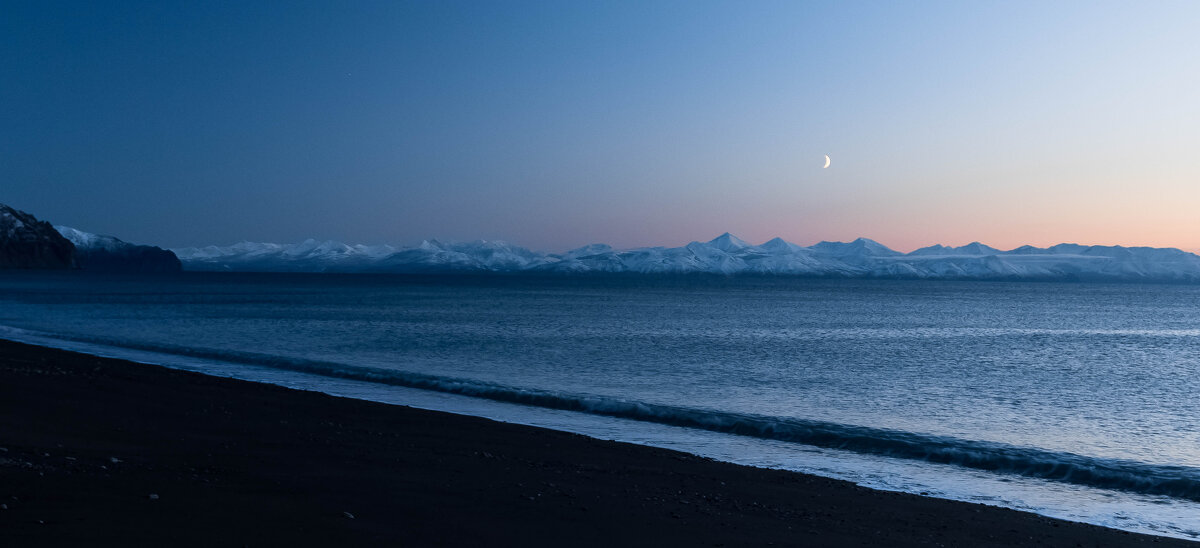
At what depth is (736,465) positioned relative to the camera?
486 inches

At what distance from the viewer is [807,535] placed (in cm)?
802

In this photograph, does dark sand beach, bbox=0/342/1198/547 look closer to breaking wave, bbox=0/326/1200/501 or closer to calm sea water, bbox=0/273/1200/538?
calm sea water, bbox=0/273/1200/538

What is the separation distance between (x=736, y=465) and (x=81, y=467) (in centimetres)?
848

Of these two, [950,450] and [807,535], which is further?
[950,450]

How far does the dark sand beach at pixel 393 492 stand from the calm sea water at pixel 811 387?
2.34 meters

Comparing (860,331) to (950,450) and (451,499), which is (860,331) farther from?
(451,499)

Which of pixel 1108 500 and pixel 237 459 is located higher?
pixel 237 459

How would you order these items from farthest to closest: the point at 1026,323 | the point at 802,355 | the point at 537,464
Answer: the point at 1026,323
the point at 802,355
the point at 537,464

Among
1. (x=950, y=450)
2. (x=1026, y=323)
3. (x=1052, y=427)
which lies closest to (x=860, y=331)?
(x=1026, y=323)

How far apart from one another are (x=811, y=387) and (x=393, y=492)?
1745 cm

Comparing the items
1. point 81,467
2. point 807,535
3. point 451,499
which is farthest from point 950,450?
point 81,467

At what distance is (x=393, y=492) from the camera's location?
8586mm

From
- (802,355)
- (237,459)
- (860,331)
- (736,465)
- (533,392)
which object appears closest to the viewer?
(237,459)

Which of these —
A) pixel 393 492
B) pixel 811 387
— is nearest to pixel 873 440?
pixel 811 387
